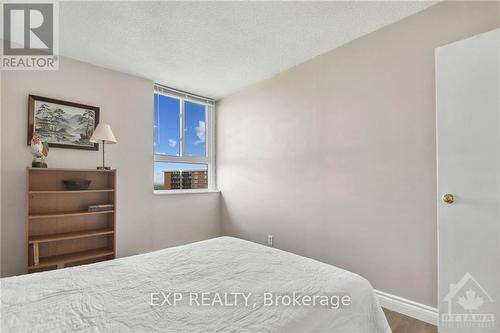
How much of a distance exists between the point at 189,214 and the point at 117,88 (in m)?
1.86

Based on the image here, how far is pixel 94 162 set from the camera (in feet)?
9.07

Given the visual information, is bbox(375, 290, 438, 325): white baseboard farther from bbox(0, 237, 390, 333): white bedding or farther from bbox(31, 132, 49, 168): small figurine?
bbox(31, 132, 49, 168): small figurine

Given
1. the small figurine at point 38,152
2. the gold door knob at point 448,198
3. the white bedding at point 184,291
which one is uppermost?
the small figurine at point 38,152

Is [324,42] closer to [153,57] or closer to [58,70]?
[153,57]

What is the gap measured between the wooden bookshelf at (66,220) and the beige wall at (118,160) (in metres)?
0.12

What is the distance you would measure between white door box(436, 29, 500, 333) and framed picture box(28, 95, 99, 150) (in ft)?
10.7

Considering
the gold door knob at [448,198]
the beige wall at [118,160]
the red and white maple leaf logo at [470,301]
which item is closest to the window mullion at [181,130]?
the beige wall at [118,160]

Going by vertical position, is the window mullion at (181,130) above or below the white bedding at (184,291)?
above

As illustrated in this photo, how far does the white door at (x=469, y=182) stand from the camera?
1456 mm

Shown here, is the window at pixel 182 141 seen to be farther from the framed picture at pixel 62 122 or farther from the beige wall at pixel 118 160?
the framed picture at pixel 62 122

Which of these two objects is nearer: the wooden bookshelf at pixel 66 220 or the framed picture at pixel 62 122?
the wooden bookshelf at pixel 66 220

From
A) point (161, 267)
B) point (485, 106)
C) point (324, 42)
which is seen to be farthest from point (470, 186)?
point (161, 267)

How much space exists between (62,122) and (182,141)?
144 centimetres

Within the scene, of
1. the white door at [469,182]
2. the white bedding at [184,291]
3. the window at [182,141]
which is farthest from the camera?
the window at [182,141]
